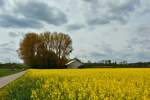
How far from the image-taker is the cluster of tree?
93438 mm

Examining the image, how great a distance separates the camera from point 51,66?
305 feet

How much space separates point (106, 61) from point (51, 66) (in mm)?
14112

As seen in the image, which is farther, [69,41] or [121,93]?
[69,41]

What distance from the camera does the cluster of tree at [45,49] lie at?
9344 cm

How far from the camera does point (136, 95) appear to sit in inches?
414

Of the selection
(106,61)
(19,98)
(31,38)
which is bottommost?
(19,98)

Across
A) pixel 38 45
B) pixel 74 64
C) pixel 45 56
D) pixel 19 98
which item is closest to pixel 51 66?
pixel 45 56

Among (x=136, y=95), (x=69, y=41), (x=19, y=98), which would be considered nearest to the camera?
(x=136, y=95)

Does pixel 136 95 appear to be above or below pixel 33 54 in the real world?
below

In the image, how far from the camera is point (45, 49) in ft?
319

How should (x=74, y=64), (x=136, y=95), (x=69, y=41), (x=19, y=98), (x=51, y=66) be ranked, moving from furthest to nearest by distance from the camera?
(x=74, y=64) < (x=69, y=41) < (x=51, y=66) < (x=19, y=98) < (x=136, y=95)

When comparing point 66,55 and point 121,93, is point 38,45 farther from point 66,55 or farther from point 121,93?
point 121,93

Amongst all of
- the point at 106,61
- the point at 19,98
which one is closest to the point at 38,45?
the point at 106,61

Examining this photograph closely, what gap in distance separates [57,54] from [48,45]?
664 centimetres
